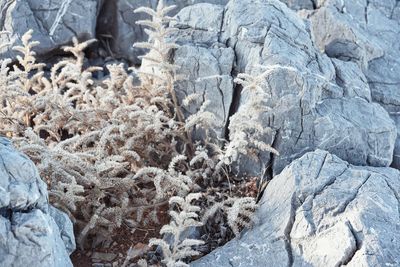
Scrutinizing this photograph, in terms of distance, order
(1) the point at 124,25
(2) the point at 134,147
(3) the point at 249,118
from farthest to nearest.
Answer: (1) the point at 124,25
(2) the point at 134,147
(3) the point at 249,118

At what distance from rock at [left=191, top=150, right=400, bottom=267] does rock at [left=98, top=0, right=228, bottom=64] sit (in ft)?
11.5

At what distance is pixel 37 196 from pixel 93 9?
170 inches

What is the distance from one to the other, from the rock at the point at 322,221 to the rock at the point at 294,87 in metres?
0.41

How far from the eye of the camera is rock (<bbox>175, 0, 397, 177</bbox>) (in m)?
5.46

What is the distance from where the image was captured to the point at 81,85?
19.4 ft

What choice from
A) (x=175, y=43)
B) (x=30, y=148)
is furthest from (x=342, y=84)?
(x=30, y=148)

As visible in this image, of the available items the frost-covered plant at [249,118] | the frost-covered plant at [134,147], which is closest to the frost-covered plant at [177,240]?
the frost-covered plant at [134,147]

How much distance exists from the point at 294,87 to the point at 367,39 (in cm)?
212

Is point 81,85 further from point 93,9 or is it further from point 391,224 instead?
point 391,224

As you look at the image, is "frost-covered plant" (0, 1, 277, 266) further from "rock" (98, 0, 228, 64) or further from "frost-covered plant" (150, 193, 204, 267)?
"rock" (98, 0, 228, 64)

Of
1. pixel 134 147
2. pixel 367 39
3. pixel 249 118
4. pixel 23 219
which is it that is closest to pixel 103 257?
pixel 134 147

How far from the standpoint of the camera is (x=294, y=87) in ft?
17.9

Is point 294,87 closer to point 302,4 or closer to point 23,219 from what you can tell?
point 302,4

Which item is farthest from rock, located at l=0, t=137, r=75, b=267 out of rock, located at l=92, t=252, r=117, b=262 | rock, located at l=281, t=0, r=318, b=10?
rock, located at l=281, t=0, r=318, b=10
